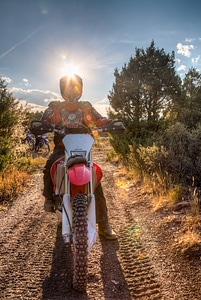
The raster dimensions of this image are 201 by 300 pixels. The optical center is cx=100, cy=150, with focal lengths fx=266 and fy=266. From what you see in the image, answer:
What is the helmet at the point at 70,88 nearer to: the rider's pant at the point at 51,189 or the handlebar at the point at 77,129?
the handlebar at the point at 77,129

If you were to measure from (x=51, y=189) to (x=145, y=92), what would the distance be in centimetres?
1012

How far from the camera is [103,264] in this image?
3379mm

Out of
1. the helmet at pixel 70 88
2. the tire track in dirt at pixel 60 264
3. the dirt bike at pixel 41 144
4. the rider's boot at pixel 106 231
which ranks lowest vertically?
the tire track in dirt at pixel 60 264

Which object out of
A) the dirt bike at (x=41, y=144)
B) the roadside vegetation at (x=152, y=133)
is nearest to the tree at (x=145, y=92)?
the roadside vegetation at (x=152, y=133)

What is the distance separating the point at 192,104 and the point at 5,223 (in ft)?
46.5

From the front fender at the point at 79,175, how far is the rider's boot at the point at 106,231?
62.0 inches

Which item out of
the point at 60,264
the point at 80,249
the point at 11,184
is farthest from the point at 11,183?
the point at 80,249

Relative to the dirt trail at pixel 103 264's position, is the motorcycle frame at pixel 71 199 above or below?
above

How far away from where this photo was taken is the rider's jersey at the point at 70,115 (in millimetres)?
4082

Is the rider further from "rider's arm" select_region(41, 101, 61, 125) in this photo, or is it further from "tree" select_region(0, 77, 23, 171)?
"tree" select_region(0, 77, 23, 171)

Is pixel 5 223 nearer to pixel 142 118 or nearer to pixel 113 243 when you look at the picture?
pixel 113 243

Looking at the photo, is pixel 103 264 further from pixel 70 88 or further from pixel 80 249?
pixel 70 88

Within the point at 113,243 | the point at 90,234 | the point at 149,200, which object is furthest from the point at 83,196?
the point at 149,200

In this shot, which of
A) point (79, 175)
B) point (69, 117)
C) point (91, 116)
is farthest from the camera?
point (91, 116)
